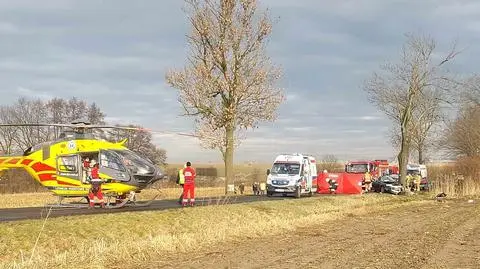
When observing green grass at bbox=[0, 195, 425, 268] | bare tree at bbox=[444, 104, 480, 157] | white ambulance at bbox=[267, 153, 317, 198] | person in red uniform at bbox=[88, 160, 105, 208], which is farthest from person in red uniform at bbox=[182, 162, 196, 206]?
bare tree at bbox=[444, 104, 480, 157]

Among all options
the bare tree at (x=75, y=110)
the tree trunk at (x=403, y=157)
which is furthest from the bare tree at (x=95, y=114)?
the tree trunk at (x=403, y=157)

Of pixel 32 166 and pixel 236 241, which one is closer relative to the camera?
pixel 236 241

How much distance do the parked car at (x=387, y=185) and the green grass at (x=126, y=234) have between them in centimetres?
1919

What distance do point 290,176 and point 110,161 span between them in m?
13.8

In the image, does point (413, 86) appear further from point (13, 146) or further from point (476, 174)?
point (13, 146)

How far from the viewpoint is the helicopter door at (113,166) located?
2208 centimetres

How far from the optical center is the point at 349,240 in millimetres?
14594

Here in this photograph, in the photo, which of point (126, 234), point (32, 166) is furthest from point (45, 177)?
point (126, 234)

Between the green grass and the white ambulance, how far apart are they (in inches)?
402

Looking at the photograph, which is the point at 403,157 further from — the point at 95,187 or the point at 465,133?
the point at 465,133

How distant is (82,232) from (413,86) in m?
30.1

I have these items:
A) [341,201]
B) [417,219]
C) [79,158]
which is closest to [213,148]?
[341,201]

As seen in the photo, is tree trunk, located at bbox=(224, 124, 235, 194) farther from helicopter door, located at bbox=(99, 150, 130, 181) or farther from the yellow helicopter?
helicopter door, located at bbox=(99, 150, 130, 181)

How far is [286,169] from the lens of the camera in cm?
3366
